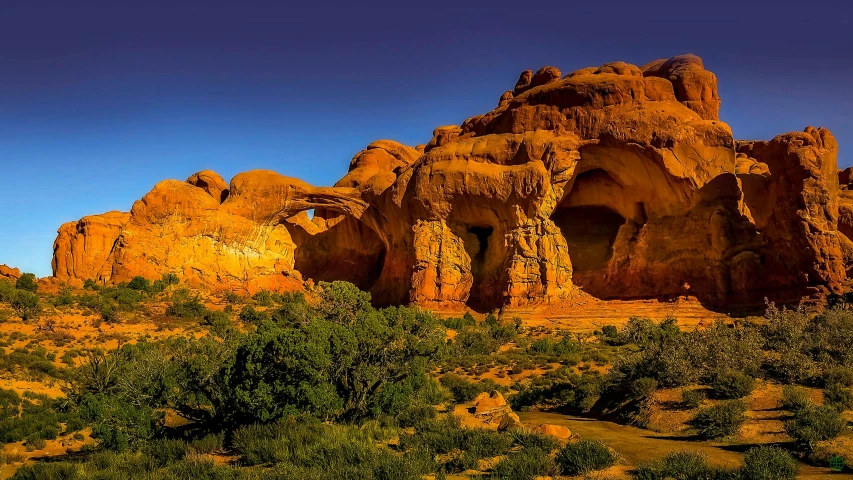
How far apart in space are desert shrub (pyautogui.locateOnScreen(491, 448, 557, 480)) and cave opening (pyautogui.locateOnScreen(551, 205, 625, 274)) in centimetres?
3072

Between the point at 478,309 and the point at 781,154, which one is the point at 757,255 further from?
the point at 478,309

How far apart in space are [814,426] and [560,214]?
32.7 m

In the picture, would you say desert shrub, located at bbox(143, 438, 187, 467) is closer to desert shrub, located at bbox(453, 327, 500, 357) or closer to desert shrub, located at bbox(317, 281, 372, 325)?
desert shrub, located at bbox(317, 281, 372, 325)

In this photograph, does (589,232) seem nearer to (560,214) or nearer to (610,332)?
(560,214)

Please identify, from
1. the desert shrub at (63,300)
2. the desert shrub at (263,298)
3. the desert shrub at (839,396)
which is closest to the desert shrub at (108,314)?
the desert shrub at (63,300)

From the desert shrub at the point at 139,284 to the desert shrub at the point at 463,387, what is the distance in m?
25.4

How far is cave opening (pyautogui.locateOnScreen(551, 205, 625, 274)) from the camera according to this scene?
128ft

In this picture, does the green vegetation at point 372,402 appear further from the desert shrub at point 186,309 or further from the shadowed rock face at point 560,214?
the shadowed rock face at point 560,214

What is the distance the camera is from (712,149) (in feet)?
109

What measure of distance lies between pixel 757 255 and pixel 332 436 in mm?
31162

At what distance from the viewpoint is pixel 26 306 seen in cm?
2897

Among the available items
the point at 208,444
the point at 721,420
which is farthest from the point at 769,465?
the point at 208,444

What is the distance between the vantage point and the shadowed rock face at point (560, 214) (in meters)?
32.9

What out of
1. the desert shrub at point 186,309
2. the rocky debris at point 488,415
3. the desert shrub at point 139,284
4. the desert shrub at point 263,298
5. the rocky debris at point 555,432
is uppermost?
the desert shrub at point 139,284
